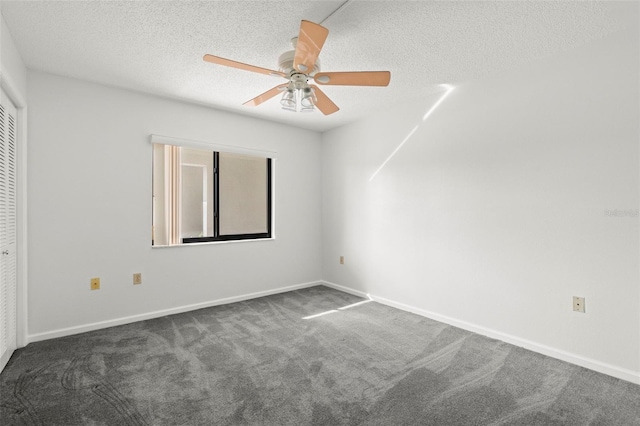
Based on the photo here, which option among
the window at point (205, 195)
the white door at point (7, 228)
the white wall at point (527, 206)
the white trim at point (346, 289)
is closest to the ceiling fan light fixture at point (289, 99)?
the white wall at point (527, 206)

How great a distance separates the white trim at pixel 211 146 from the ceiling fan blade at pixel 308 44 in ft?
6.40

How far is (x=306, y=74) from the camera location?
1951 millimetres

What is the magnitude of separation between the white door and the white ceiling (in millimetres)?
570

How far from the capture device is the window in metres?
4.43

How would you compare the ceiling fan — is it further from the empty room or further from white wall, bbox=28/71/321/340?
white wall, bbox=28/71/321/340

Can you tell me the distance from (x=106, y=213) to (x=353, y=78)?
2554 millimetres

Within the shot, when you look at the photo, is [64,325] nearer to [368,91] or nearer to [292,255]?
[292,255]

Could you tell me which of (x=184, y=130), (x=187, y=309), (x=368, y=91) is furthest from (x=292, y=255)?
(x=368, y=91)

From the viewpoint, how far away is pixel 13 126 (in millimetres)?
2363

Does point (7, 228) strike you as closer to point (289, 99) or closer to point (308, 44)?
point (289, 99)

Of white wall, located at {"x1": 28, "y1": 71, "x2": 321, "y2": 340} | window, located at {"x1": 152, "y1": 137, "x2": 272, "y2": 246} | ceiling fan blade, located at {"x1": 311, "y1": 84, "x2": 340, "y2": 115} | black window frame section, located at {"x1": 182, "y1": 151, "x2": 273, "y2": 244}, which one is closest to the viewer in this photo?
ceiling fan blade, located at {"x1": 311, "y1": 84, "x2": 340, "y2": 115}

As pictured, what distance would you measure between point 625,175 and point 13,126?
14.2 feet

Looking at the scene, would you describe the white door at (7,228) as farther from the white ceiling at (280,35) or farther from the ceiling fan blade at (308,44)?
the ceiling fan blade at (308,44)

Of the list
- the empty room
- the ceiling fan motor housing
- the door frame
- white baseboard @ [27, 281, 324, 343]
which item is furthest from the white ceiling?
white baseboard @ [27, 281, 324, 343]
